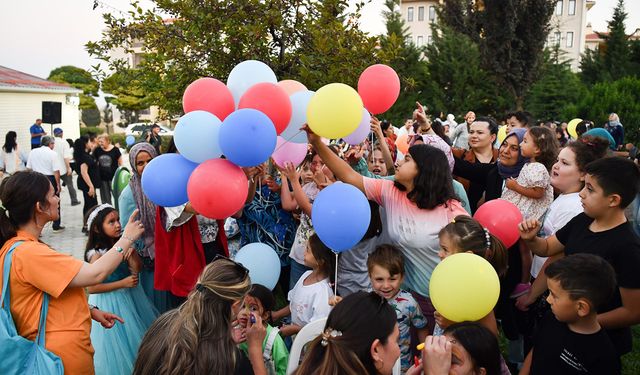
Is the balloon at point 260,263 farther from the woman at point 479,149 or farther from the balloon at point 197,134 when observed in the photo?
the woman at point 479,149

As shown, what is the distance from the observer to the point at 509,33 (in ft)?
83.8

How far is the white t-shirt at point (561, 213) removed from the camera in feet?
10.4

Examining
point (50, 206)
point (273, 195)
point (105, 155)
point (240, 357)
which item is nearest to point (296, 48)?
point (273, 195)

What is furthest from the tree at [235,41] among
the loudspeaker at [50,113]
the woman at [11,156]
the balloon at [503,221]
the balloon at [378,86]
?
the loudspeaker at [50,113]

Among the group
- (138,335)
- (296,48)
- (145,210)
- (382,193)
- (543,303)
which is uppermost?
(296,48)

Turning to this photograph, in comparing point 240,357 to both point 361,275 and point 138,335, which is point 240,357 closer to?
point 361,275

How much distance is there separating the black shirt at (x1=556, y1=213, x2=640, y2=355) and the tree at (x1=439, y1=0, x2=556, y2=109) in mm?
25635

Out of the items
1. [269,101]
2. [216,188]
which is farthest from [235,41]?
[216,188]

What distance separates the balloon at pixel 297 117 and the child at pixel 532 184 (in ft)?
5.53

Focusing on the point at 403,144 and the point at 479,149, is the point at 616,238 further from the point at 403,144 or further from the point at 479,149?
the point at 403,144

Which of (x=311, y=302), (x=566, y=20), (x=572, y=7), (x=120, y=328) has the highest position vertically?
(x=572, y=7)

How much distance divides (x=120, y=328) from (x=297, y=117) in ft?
6.52

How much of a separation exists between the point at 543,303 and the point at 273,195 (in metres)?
2.20

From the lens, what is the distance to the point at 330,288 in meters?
3.19
